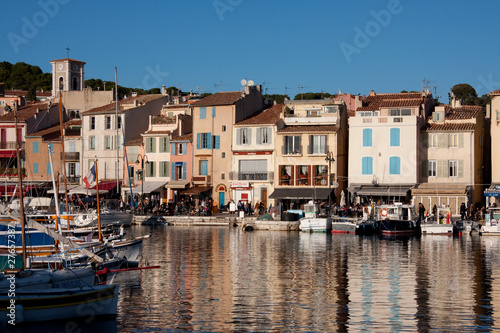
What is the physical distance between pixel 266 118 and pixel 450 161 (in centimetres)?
1810

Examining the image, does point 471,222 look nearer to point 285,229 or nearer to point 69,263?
point 285,229

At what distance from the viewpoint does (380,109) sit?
71.5 metres

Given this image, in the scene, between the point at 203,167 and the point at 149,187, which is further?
the point at 203,167

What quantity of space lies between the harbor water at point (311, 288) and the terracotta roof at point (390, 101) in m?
21.5

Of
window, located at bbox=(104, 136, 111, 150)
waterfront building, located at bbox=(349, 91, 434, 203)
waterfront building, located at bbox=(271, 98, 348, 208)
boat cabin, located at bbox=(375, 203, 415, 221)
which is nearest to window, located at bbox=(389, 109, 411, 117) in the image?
waterfront building, located at bbox=(349, 91, 434, 203)

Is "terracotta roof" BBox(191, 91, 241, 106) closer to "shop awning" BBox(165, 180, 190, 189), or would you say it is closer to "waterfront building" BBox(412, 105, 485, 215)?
"shop awning" BBox(165, 180, 190, 189)

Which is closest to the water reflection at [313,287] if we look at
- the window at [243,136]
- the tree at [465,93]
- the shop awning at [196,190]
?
the shop awning at [196,190]

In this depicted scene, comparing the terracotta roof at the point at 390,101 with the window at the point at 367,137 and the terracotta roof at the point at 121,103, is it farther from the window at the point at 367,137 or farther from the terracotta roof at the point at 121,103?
the terracotta roof at the point at 121,103

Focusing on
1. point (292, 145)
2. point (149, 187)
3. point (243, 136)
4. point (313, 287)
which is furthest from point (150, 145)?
point (313, 287)

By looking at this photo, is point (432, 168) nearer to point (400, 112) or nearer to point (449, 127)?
point (449, 127)

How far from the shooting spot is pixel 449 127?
229 ft

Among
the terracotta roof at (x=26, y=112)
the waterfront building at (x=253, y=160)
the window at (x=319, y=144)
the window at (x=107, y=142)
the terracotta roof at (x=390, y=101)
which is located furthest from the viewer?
the terracotta roof at (x=26, y=112)

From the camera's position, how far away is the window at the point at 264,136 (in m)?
74.0

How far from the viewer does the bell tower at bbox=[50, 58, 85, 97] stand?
373ft
